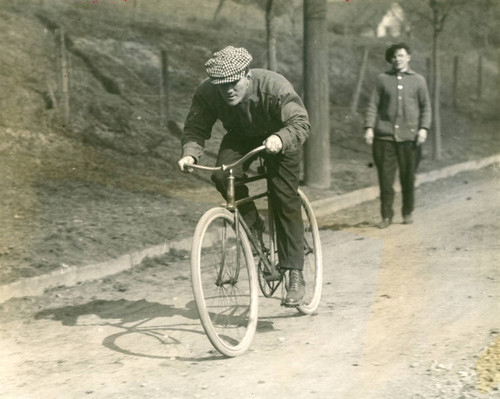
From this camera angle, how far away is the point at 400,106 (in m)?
9.83

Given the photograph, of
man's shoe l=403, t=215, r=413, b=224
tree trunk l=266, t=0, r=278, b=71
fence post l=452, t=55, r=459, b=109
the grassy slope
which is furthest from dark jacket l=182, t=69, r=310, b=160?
fence post l=452, t=55, r=459, b=109

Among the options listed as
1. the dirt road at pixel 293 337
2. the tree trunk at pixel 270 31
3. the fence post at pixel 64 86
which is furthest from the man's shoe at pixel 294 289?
the fence post at pixel 64 86

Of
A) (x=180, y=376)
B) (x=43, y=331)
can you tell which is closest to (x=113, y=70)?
(x=43, y=331)

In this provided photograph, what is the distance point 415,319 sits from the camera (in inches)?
231

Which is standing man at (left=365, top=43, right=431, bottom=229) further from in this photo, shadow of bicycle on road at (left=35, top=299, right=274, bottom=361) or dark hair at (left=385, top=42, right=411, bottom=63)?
shadow of bicycle on road at (left=35, top=299, right=274, bottom=361)

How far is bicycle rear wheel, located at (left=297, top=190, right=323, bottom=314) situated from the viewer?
6.19 m

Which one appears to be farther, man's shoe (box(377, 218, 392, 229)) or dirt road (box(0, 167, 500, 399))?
man's shoe (box(377, 218, 392, 229))

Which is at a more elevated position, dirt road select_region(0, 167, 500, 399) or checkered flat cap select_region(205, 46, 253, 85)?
checkered flat cap select_region(205, 46, 253, 85)

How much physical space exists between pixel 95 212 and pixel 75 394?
15.7 ft

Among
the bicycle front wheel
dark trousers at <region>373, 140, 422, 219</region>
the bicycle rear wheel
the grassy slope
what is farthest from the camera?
dark trousers at <region>373, 140, 422, 219</region>

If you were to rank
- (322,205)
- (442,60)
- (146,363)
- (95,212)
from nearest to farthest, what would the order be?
(146,363)
(95,212)
(322,205)
(442,60)

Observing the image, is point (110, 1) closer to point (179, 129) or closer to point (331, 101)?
point (331, 101)

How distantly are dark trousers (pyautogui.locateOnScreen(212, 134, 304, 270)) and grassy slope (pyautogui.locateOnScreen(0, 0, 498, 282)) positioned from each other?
7.68ft

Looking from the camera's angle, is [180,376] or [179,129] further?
[179,129]
